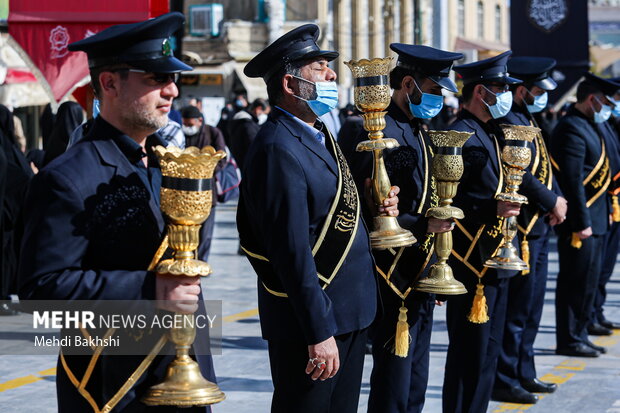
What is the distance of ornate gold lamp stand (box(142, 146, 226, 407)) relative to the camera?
10.3 feet

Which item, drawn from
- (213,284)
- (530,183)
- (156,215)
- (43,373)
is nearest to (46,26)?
(43,373)

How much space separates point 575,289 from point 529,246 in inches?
73.8

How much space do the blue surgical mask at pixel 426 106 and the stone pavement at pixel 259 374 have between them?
2.17 meters

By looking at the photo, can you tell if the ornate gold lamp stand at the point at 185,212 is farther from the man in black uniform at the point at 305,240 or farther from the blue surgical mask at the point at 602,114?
the blue surgical mask at the point at 602,114

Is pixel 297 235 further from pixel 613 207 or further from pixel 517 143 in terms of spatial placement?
pixel 613 207

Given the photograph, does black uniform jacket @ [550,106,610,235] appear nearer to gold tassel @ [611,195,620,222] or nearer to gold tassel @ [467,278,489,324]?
gold tassel @ [611,195,620,222]

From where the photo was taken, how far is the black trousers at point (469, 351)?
6152 millimetres

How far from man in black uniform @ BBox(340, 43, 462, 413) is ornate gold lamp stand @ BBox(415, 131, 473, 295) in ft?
0.30

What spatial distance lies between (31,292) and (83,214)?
0.28m

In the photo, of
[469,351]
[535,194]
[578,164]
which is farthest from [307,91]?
[578,164]

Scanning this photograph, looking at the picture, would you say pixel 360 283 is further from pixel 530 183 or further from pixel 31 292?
pixel 530 183

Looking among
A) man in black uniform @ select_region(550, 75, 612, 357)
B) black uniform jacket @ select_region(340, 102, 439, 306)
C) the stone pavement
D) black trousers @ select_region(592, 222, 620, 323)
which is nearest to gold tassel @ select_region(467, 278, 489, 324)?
black uniform jacket @ select_region(340, 102, 439, 306)

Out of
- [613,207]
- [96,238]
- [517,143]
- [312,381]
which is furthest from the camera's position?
[613,207]

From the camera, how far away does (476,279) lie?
6.26 m
